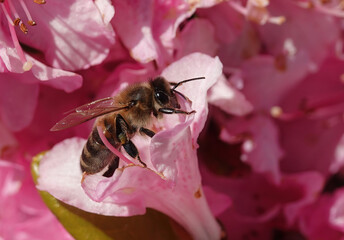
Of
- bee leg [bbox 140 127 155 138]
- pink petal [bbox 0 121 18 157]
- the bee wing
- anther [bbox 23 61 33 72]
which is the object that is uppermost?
anther [bbox 23 61 33 72]

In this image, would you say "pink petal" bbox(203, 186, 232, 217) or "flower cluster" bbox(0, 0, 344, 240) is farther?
"pink petal" bbox(203, 186, 232, 217)

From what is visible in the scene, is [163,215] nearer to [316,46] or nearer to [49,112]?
[49,112]

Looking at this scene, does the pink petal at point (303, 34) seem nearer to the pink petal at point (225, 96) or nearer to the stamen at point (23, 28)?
the pink petal at point (225, 96)

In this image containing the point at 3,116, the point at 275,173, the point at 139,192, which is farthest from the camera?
the point at 275,173

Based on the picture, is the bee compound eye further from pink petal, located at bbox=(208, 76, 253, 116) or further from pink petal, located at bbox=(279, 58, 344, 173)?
pink petal, located at bbox=(279, 58, 344, 173)

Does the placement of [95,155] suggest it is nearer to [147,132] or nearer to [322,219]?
[147,132]

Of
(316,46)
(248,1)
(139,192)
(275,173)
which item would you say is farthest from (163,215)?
(316,46)

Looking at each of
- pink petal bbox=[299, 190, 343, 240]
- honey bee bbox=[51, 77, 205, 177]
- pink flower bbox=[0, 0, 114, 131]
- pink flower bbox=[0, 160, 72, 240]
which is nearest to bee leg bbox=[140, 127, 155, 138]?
honey bee bbox=[51, 77, 205, 177]

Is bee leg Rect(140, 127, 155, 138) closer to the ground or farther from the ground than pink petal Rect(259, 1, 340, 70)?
farther from the ground
